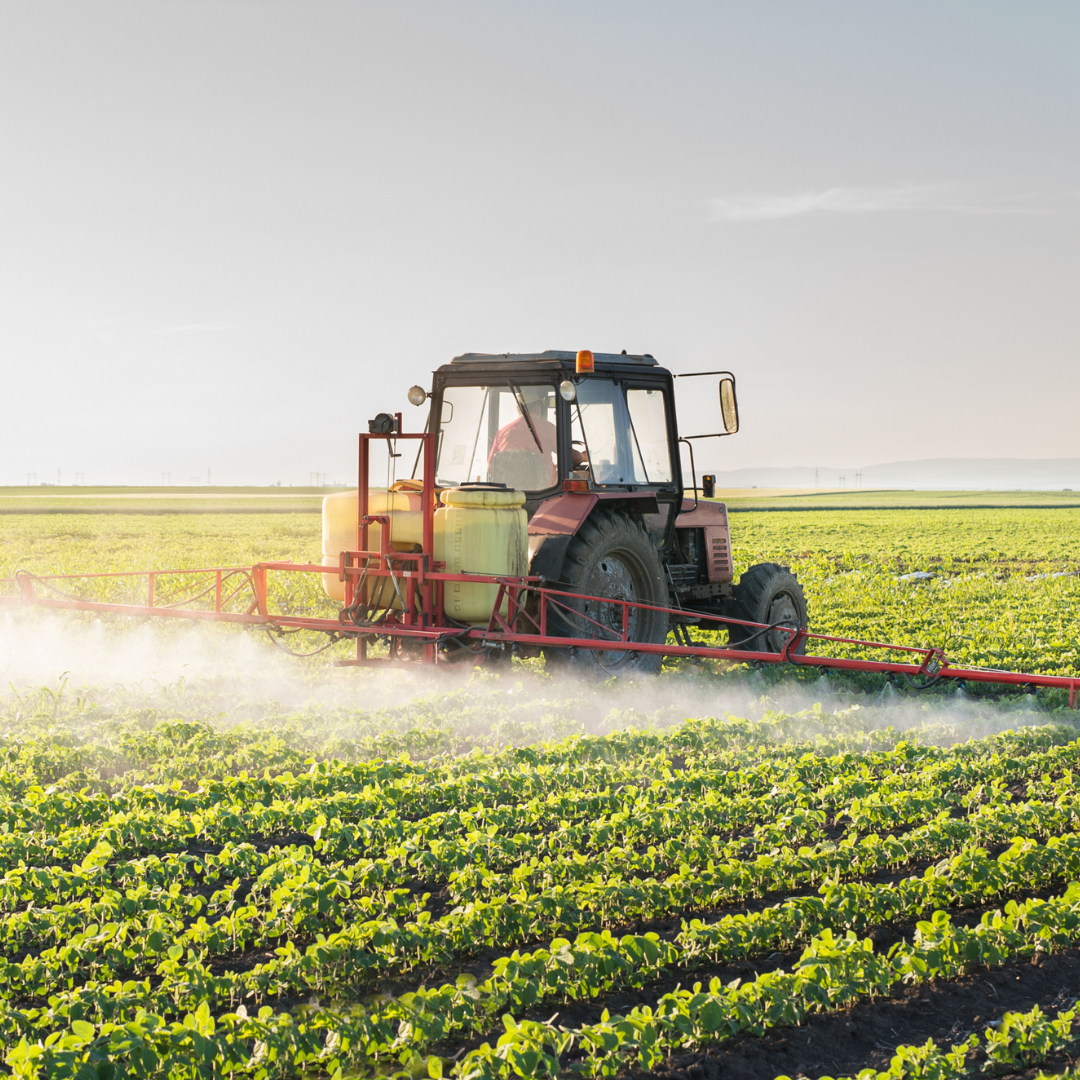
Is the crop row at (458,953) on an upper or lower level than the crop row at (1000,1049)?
upper

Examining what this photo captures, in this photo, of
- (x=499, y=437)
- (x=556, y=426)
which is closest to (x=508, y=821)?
(x=556, y=426)

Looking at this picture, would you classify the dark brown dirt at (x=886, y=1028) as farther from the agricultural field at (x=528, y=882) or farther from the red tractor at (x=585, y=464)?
the red tractor at (x=585, y=464)

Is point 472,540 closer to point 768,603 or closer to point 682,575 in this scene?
point 682,575

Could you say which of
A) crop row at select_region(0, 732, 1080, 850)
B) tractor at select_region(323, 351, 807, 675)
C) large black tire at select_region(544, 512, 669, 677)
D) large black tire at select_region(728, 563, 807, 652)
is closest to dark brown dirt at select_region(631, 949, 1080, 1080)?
crop row at select_region(0, 732, 1080, 850)

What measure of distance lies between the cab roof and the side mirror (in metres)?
0.75

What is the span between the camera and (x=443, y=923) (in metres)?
4.31

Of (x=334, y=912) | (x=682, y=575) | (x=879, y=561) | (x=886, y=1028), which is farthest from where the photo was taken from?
(x=879, y=561)

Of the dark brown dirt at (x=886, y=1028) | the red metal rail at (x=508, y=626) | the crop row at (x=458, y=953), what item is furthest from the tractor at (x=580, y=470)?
the dark brown dirt at (x=886, y=1028)

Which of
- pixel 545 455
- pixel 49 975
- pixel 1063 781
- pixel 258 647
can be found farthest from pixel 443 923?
pixel 258 647

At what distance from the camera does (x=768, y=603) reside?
10.7m

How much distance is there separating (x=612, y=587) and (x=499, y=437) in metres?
1.55

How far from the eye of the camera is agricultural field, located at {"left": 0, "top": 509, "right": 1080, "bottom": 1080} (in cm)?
367

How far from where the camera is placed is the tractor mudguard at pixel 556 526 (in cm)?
829

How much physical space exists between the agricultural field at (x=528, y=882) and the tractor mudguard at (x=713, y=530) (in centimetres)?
157
